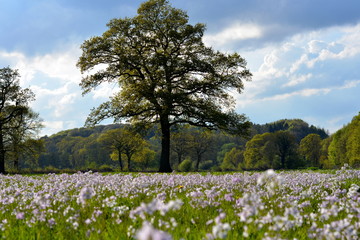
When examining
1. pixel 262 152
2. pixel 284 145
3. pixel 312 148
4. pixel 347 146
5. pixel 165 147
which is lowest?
pixel 312 148

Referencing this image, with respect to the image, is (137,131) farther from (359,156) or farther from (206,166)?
(206,166)

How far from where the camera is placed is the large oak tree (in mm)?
29547

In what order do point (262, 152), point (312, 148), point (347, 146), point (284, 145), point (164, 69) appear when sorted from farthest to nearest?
point (312, 148), point (262, 152), point (284, 145), point (347, 146), point (164, 69)

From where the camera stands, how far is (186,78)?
103ft

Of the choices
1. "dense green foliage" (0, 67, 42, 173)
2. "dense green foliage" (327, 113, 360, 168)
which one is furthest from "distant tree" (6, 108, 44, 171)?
"dense green foliage" (327, 113, 360, 168)

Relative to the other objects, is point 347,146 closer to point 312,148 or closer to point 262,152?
point 262,152

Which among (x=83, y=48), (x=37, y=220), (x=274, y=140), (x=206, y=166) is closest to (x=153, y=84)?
(x=83, y=48)

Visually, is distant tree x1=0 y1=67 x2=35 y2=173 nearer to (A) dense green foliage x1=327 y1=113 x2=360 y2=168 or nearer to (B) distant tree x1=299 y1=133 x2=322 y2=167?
(A) dense green foliage x1=327 y1=113 x2=360 y2=168

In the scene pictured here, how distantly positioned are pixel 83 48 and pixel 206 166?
304 feet

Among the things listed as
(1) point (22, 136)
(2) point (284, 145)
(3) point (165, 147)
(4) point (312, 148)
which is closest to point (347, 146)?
(2) point (284, 145)

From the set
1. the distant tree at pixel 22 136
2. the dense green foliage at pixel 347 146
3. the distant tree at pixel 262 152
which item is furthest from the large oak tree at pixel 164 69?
the distant tree at pixel 262 152

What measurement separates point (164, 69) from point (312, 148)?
8751 centimetres

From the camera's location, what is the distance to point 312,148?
342ft

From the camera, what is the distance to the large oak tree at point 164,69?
29.5m
